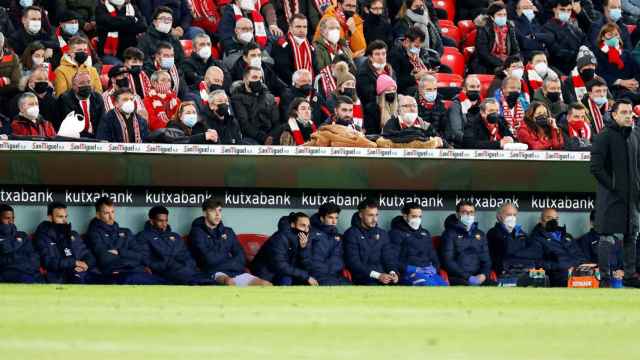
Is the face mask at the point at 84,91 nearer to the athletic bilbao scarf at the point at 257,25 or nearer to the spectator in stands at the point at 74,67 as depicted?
the spectator in stands at the point at 74,67

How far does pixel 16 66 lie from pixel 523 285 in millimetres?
6200

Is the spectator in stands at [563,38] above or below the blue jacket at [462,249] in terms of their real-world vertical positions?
above

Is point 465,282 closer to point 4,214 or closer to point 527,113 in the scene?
point 527,113

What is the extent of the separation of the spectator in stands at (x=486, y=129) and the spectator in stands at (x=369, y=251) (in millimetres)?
1565

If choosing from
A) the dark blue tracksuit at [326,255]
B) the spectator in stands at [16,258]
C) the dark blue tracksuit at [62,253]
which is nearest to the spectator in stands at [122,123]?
the dark blue tracksuit at [62,253]

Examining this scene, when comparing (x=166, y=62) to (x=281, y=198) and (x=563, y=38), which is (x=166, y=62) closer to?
(x=281, y=198)

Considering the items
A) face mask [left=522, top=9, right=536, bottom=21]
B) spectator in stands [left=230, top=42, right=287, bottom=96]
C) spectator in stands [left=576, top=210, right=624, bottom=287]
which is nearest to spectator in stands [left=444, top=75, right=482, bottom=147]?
spectator in stands [left=576, top=210, right=624, bottom=287]

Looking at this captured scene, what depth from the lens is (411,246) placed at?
16.3 meters

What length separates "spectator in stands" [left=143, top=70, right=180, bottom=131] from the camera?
16.9 m

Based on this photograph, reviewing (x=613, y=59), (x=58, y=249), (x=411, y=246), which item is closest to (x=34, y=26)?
(x=58, y=249)

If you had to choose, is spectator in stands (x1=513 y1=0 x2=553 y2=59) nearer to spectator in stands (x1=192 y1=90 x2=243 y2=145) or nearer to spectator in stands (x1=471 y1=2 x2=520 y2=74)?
spectator in stands (x1=471 y1=2 x2=520 y2=74)

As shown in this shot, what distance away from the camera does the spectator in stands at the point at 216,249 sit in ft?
51.9

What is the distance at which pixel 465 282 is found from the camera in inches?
648

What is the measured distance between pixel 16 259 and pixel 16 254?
0.05 metres
